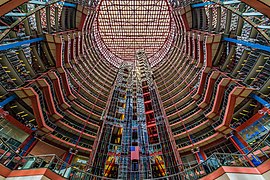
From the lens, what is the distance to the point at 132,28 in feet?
136

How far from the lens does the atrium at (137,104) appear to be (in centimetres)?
981

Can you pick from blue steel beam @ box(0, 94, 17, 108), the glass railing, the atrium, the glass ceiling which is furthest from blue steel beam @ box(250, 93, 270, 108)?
the glass ceiling

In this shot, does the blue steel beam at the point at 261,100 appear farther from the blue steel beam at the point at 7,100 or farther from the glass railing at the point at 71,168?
the blue steel beam at the point at 7,100

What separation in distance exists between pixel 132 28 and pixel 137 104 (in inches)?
993

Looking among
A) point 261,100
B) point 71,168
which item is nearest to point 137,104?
point 261,100

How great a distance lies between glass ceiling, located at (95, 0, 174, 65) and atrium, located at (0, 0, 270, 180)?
930 cm

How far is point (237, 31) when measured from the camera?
773 inches

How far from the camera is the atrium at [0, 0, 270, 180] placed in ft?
32.2

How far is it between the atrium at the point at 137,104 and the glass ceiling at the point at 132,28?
9.30 meters

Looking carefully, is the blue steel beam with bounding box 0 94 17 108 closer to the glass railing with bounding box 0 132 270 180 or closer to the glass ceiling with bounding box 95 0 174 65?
the glass railing with bounding box 0 132 270 180

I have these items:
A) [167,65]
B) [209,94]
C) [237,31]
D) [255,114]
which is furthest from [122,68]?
[255,114]

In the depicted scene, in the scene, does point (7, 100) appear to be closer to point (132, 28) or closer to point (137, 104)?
point (137, 104)

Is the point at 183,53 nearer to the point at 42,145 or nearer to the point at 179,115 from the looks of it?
the point at 179,115

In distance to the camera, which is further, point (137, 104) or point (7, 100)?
point (137, 104)
